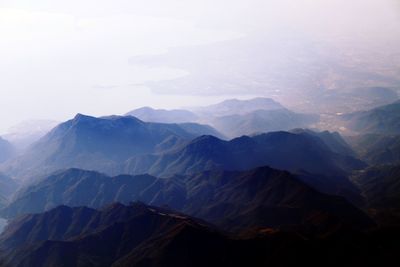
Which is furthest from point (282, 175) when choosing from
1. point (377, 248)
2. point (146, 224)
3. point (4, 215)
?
point (4, 215)

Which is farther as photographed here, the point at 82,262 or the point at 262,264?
the point at 82,262

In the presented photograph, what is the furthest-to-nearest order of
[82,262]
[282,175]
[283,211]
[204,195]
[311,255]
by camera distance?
[204,195]
[282,175]
[283,211]
[82,262]
[311,255]

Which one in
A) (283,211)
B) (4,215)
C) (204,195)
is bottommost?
(4,215)

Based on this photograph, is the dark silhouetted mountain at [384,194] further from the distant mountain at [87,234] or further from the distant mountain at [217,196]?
the distant mountain at [87,234]

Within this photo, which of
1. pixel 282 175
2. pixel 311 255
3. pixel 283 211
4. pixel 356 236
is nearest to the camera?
pixel 311 255

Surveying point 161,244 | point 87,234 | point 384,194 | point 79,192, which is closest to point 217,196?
point 87,234

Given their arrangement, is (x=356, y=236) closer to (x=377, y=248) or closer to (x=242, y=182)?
(x=377, y=248)
